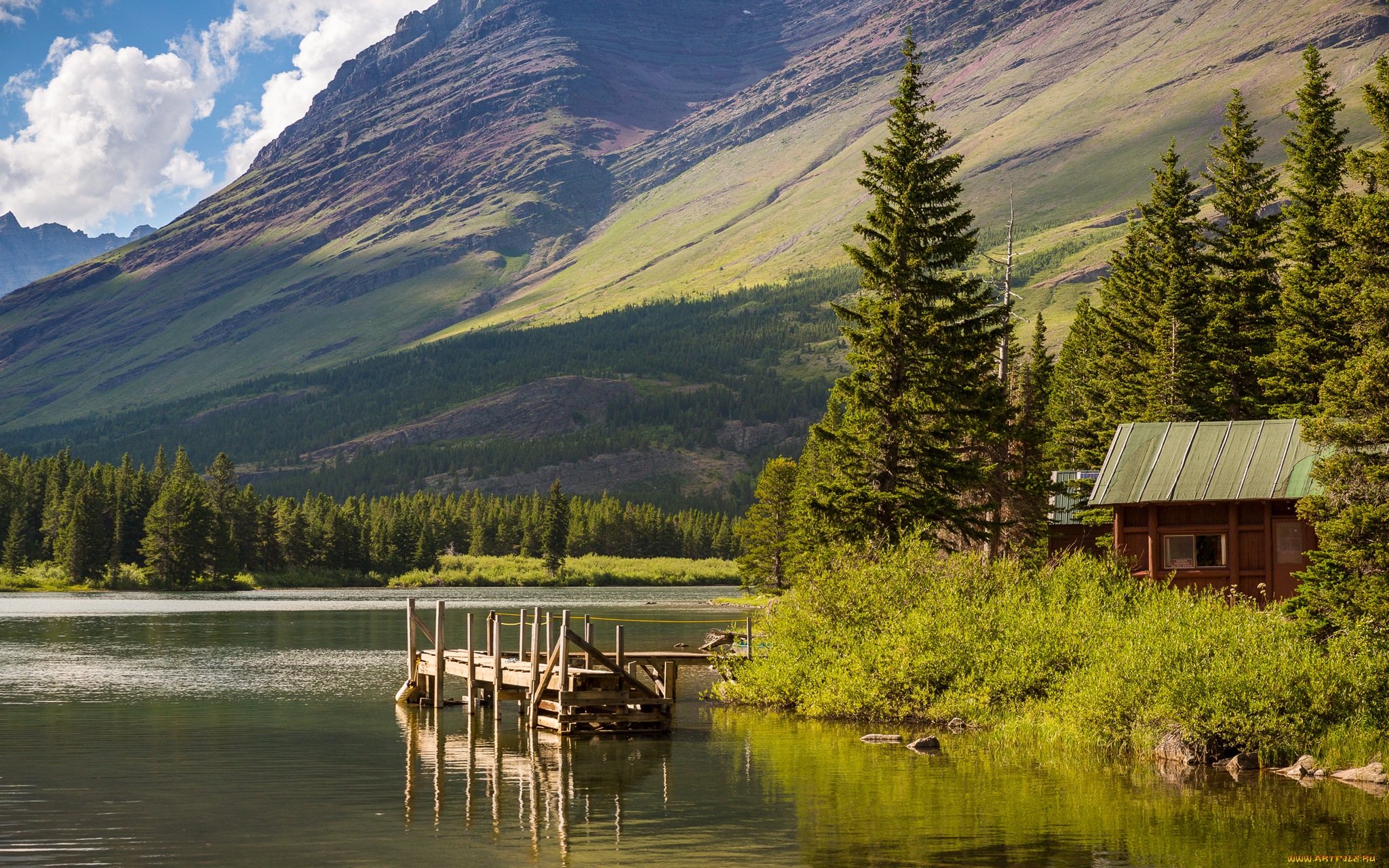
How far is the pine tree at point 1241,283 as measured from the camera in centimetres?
5788

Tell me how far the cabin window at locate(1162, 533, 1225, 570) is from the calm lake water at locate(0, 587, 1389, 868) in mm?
13185

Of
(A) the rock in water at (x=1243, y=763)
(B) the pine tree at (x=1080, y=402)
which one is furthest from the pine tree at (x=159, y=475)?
(A) the rock in water at (x=1243, y=763)

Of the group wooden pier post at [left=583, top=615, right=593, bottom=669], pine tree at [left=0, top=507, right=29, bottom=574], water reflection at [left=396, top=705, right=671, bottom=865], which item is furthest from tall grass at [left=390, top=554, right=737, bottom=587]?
water reflection at [left=396, top=705, right=671, bottom=865]

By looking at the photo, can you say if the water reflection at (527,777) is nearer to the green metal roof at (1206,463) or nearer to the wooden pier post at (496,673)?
the wooden pier post at (496,673)

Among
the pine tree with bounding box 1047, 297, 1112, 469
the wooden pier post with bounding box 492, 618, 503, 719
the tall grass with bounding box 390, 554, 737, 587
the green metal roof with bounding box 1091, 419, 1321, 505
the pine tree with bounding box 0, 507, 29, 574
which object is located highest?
the pine tree with bounding box 1047, 297, 1112, 469

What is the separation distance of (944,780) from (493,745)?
14.1m

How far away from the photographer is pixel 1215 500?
42219mm

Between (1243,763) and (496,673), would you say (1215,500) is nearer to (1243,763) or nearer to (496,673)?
(1243,763)

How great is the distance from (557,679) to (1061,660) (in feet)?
50.4

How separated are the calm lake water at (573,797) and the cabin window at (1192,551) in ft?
43.3

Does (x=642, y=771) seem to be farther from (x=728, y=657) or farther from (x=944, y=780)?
(x=728, y=657)

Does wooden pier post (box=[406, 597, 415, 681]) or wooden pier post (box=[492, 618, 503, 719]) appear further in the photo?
wooden pier post (box=[406, 597, 415, 681])

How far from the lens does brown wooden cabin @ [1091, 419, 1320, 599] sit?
42469 millimetres

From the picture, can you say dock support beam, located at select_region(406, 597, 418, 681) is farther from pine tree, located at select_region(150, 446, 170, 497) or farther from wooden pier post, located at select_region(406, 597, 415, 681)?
pine tree, located at select_region(150, 446, 170, 497)
